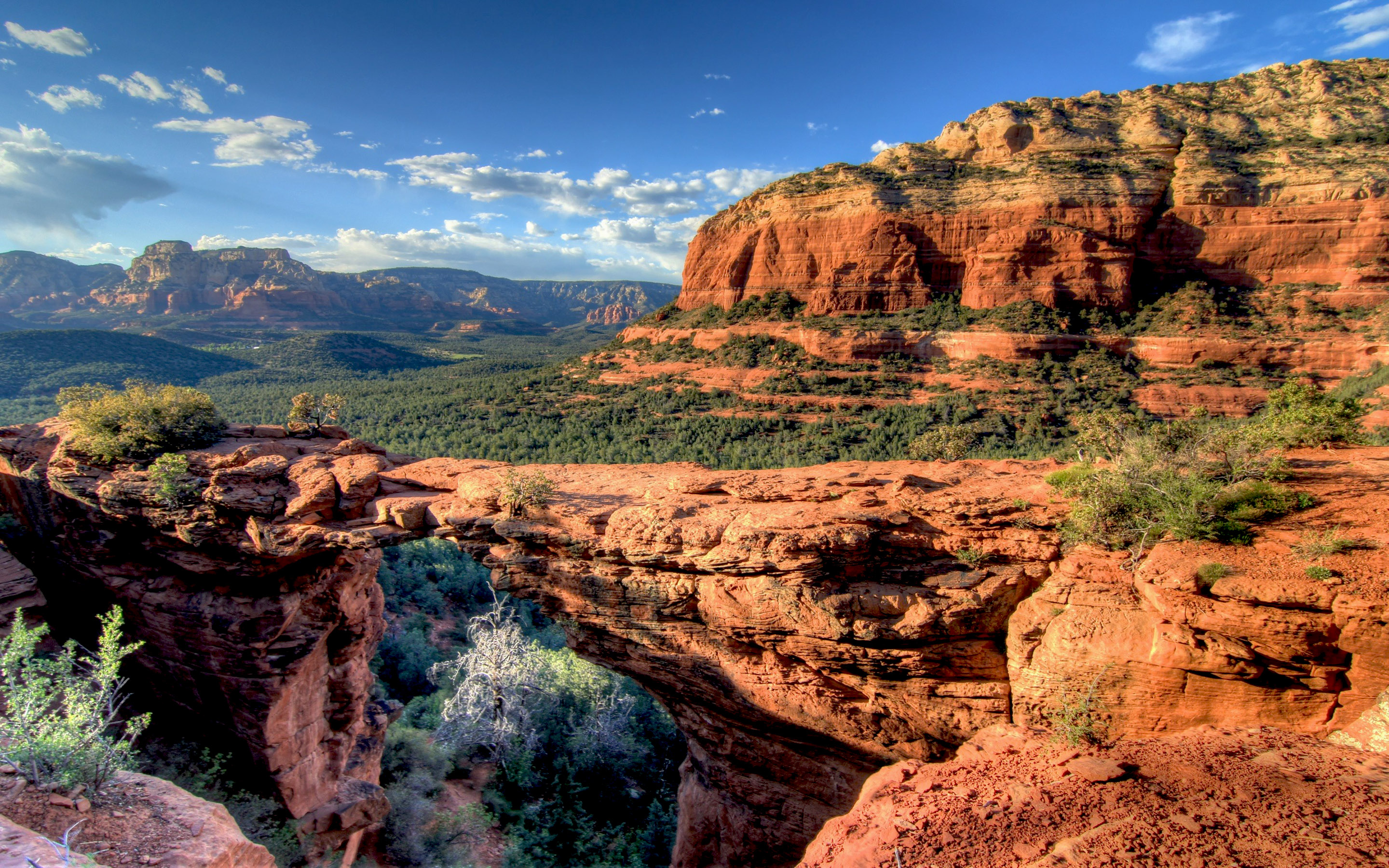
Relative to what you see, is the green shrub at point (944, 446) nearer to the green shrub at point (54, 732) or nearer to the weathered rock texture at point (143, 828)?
the weathered rock texture at point (143, 828)

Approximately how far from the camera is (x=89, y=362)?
57812 millimetres

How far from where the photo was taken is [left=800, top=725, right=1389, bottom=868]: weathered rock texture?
3.88m

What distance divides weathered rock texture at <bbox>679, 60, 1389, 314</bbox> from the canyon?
3656 centimetres

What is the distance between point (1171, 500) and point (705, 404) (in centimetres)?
3124

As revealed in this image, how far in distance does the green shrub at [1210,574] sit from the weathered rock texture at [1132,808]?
141 centimetres

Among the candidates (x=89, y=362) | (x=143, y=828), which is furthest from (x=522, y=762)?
(x=89, y=362)

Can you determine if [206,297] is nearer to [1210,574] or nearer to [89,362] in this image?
[89,362]

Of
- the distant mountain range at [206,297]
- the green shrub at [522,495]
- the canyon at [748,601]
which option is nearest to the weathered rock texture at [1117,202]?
the canyon at [748,601]

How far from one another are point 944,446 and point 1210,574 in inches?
234

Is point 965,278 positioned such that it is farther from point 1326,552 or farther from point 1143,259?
point 1326,552

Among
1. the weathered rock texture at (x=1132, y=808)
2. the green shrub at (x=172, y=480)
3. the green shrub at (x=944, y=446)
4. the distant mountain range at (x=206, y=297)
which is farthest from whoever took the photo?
the distant mountain range at (x=206, y=297)

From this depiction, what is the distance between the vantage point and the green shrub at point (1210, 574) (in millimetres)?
5340

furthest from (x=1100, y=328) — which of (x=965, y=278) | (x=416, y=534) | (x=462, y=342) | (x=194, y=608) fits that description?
(x=462, y=342)

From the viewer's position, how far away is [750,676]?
26.4 ft
